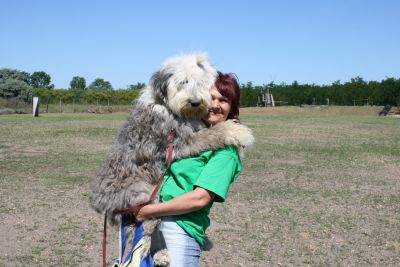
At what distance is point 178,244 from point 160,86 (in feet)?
3.45

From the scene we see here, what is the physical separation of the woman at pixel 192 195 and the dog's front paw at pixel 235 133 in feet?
0.48

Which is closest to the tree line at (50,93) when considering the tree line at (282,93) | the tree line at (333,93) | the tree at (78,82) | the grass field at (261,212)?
the tree line at (282,93)

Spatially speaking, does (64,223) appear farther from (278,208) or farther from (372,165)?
Answer: (372,165)

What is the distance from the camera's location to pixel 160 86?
129 inches

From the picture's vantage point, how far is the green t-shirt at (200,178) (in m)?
2.76

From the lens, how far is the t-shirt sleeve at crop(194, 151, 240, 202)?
2.73 m

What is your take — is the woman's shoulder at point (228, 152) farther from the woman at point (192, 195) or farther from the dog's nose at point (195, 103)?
the dog's nose at point (195, 103)

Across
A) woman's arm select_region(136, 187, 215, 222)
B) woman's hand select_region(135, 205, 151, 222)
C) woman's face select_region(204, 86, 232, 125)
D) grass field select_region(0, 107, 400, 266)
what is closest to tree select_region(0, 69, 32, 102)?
grass field select_region(0, 107, 400, 266)

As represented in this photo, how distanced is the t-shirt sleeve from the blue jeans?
0.28 metres

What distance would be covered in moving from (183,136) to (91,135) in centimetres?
1972

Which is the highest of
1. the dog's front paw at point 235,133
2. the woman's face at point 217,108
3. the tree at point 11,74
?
the tree at point 11,74

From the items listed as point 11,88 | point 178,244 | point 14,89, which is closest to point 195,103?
point 178,244

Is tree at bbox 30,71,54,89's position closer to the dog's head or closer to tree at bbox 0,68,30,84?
tree at bbox 0,68,30,84

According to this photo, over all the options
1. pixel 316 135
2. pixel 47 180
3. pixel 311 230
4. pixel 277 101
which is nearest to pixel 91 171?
pixel 47 180
